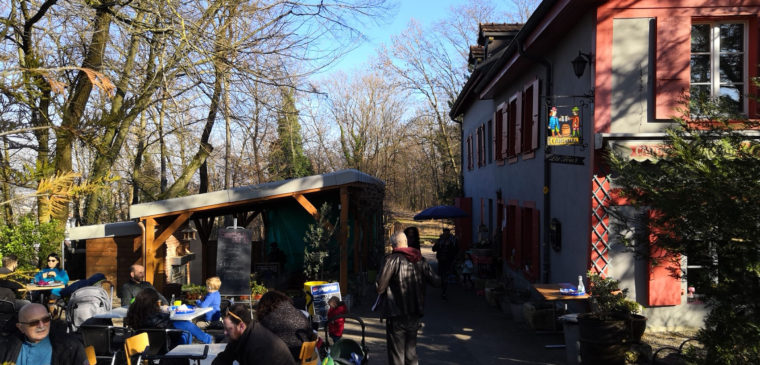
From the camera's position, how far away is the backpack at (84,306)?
333 inches

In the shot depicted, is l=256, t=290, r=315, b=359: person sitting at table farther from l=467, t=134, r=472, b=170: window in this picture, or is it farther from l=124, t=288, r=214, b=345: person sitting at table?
l=467, t=134, r=472, b=170: window

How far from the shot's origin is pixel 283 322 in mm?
5762

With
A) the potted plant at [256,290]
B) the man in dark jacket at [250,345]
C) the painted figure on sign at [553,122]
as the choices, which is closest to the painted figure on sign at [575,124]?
the painted figure on sign at [553,122]

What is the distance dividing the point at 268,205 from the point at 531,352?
33.0ft

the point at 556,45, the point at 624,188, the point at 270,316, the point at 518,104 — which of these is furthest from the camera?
the point at 518,104

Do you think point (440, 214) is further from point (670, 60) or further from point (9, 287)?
point (9, 287)

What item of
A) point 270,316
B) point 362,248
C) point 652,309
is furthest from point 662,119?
point 362,248

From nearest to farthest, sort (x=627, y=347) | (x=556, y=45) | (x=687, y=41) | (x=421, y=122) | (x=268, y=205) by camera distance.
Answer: (x=627, y=347)
(x=687, y=41)
(x=556, y=45)
(x=268, y=205)
(x=421, y=122)

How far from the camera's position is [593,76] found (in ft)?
29.6

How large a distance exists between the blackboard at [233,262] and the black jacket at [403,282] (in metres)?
6.02

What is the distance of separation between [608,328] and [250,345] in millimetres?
4478

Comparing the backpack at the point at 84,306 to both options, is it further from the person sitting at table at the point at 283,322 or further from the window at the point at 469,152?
the window at the point at 469,152

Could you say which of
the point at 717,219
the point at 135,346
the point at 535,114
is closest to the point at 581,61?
the point at 535,114

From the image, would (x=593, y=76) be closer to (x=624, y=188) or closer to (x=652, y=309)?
(x=652, y=309)
